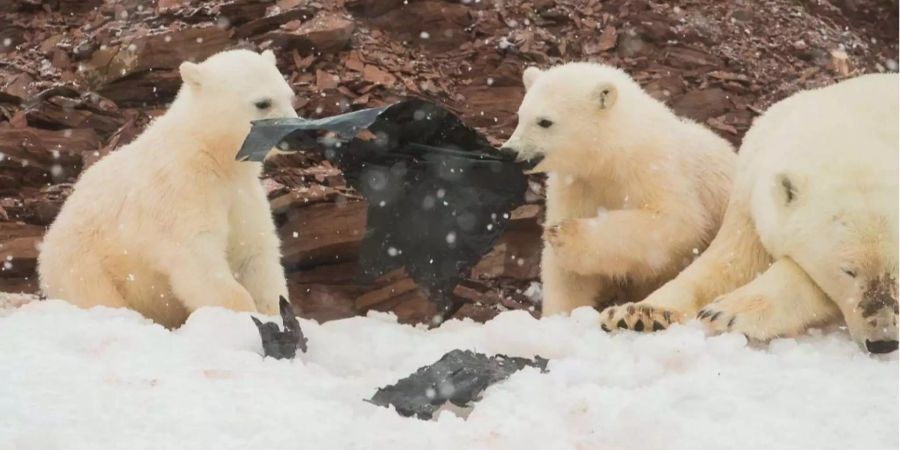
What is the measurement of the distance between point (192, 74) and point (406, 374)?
1788mm

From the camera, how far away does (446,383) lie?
7.77 ft

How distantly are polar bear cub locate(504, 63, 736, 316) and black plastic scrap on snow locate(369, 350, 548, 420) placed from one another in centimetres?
116

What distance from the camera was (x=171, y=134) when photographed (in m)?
3.85

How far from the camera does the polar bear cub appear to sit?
145 inches

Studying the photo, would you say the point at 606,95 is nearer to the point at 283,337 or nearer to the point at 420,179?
the point at 420,179

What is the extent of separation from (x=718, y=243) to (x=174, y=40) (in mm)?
3378

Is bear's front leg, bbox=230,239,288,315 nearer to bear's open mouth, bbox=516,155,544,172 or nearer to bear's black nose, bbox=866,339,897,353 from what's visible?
bear's open mouth, bbox=516,155,544,172

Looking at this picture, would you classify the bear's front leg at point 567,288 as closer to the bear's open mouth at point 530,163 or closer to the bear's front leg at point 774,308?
the bear's open mouth at point 530,163

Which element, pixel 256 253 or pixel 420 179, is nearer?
pixel 420 179

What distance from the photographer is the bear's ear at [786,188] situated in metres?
3.15

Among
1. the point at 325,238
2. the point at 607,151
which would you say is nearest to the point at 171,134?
the point at 325,238

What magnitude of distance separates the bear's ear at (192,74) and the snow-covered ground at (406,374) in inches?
44.2

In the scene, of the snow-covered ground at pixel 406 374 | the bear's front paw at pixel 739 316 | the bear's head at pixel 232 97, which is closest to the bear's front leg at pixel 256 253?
the bear's head at pixel 232 97

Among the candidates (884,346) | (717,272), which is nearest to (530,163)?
(717,272)
